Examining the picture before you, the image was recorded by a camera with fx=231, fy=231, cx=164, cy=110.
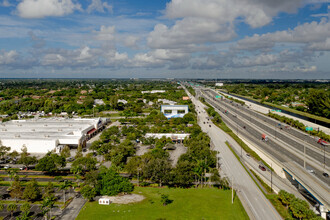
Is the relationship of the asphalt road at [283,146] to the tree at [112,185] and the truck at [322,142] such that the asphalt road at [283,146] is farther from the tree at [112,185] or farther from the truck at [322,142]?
the tree at [112,185]

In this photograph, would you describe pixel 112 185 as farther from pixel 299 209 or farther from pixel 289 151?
pixel 289 151

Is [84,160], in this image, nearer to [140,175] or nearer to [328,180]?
[140,175]

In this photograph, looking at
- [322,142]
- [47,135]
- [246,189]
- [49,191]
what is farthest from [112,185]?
[322,142]

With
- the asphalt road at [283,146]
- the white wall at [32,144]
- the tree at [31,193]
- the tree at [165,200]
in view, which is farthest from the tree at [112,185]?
the asphalt road at [283,146]

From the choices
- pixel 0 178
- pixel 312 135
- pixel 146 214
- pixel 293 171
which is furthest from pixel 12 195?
pixel 312 135

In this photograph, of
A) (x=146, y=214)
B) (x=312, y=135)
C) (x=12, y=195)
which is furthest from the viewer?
(x=312, y=135)
